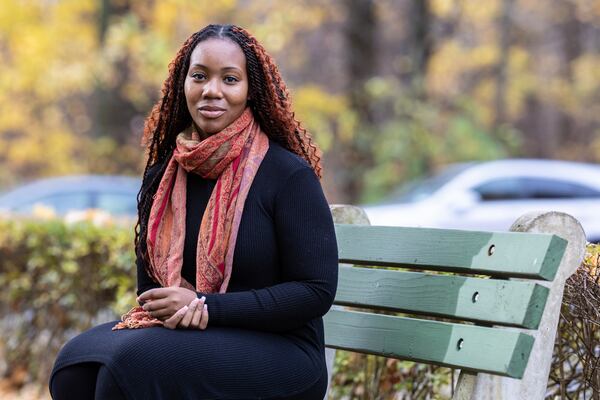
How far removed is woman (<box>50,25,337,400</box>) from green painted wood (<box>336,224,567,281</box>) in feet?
1.10

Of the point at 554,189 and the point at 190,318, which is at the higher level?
the point at 554,189

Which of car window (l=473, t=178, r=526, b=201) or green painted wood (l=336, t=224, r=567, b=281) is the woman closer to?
green painted wood (l=336, t=224, r=567, b=281)

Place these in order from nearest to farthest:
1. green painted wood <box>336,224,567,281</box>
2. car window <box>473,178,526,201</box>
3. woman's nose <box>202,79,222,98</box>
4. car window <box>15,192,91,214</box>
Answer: green painted wood <box>336,224,567,281</box>
woman's nose <box>202,79,222,98</box>
car window <box>473,178,526,201</box>
car window <box>15,192,91,214</box>

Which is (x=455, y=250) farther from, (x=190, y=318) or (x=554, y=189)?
(x=554, y=189)

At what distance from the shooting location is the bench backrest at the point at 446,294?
281 centimetres

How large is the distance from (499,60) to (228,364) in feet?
88.1

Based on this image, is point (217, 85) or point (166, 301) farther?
point (217, 85)

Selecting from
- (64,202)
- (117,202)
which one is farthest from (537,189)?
(64,202)

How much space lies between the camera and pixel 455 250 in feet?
10.1

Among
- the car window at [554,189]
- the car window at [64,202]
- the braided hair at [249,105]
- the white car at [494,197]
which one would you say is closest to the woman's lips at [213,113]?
the braided hair at [249,105]

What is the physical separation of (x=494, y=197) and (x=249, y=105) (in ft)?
31.6

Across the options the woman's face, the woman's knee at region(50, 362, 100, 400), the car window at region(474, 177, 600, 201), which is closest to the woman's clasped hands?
the woman's knee at region(50, 362, 100, 400)

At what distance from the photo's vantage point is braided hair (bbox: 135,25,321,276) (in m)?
3.23

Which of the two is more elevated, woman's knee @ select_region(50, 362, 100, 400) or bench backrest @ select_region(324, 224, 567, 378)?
bench backrest @ select_region(324, 224, 567, 378)
